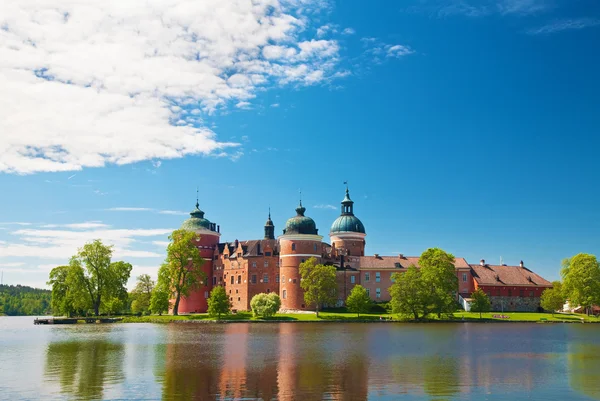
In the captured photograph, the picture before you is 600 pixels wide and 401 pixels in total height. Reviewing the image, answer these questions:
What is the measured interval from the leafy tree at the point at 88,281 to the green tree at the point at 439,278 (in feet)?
→ 141

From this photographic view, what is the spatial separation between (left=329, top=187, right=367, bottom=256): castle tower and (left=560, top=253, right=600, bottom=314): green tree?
110 ft

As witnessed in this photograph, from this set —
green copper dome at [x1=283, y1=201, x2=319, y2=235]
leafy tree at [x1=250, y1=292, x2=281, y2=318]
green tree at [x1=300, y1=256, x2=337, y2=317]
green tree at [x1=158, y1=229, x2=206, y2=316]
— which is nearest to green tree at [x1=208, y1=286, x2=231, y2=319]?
leafy tree at [x1=250, y1=292, x2=281, y2=318]

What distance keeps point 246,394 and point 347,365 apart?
8701 millimetres

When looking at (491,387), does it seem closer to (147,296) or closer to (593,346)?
(593,346)

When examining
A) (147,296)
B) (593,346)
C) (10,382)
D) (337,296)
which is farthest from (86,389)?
(147,296)

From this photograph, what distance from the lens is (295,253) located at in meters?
88.9

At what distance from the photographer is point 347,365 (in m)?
28.1

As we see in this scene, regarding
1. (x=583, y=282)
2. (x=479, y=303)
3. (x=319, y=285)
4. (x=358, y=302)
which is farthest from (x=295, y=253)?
(x=583, y=282)

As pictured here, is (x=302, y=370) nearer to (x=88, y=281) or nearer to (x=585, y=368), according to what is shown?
(x=585, y=368)

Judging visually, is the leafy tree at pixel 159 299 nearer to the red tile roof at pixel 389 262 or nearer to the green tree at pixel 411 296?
the red tile roof at pixel 389 262

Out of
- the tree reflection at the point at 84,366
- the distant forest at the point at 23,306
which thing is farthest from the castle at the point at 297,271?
the distant forest at the point at 23,306

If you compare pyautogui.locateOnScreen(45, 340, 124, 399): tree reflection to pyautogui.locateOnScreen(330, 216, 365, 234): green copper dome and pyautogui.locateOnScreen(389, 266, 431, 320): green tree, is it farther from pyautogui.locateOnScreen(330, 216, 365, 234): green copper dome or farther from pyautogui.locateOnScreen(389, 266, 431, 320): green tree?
pyautogui.locateOnScreen(330, 216, 365, 234): green copper dome

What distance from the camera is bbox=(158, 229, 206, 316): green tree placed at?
8338cm

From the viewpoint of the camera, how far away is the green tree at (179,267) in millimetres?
83375
